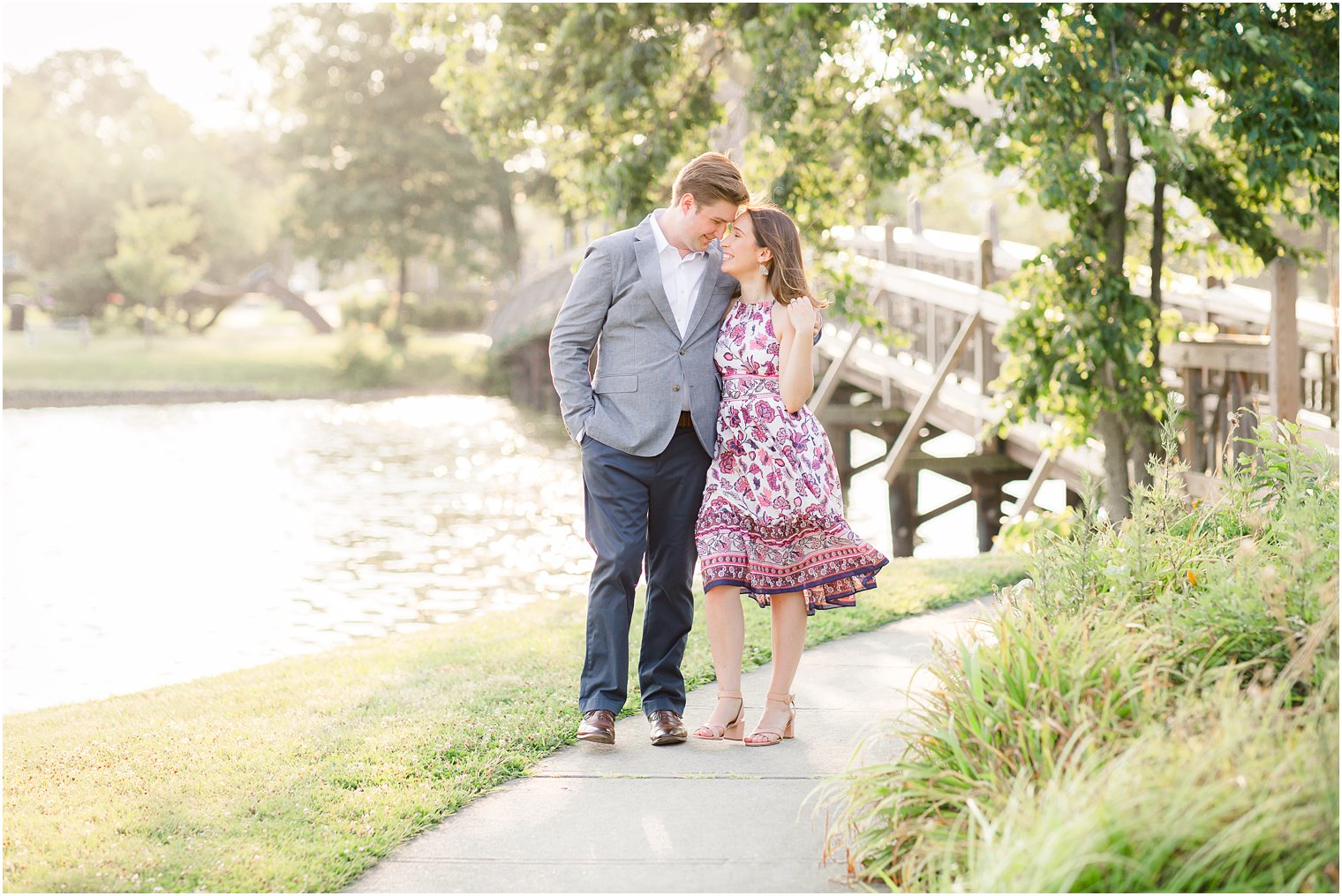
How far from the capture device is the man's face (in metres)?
4.64

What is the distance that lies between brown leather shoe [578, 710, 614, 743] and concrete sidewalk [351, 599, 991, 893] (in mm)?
Answer: 58

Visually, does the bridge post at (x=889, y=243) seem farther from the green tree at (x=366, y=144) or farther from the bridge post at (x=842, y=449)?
the green tree at (x=366, y=144)

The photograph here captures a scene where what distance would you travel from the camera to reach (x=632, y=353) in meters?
4.68

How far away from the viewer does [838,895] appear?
3.30 m

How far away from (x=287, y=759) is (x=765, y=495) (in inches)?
74.8

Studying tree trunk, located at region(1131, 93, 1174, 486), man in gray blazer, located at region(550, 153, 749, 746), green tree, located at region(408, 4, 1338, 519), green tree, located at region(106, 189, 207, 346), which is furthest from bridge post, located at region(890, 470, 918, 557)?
green tree, located at region(106, 189, 207, 346)

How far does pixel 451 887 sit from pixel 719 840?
2.50 feet

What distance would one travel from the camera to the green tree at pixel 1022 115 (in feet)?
25.3

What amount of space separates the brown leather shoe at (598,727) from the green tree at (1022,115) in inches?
178

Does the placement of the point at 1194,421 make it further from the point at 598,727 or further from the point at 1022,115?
the point at 598,727

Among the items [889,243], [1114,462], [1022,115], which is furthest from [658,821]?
[889,243]

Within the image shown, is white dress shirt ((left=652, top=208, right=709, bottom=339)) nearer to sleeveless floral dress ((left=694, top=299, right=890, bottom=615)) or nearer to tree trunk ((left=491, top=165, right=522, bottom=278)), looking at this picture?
sleeveless floral dress ((left=694, top=299, right=890, bottom=615))

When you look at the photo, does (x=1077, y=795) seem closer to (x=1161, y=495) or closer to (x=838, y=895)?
(x=838, y=895)

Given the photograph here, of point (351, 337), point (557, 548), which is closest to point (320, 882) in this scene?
point (557, 548)
